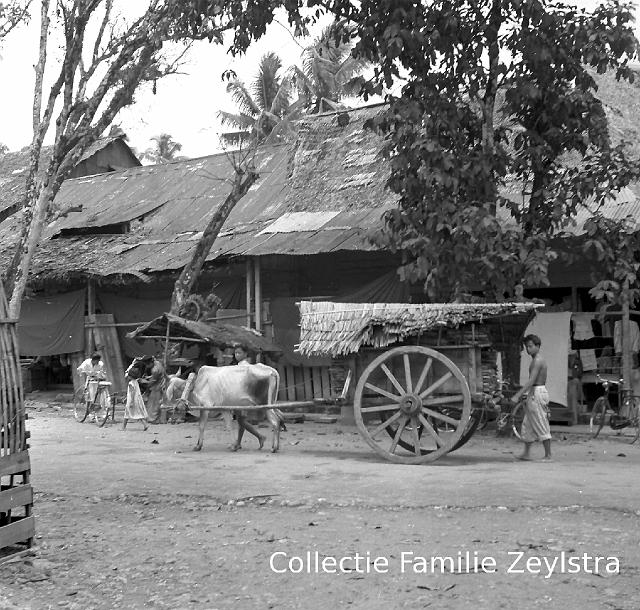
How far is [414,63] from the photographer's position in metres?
13.3

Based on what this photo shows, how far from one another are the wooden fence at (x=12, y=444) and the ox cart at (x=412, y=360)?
200 inches

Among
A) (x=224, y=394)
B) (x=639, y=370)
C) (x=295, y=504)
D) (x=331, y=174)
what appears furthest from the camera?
(x=331, y=174)

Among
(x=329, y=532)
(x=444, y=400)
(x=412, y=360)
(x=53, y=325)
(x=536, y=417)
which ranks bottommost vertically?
(x=329, y=532)

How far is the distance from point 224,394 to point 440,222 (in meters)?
3.88

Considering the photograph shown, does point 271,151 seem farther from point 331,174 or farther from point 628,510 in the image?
point 628,510

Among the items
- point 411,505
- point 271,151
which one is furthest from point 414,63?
point 271,151

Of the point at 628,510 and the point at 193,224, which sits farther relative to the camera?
the point at 193,224

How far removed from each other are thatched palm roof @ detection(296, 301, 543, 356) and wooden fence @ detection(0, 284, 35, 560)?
199 inches

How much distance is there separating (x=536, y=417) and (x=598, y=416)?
4460mm

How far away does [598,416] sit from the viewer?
14.8 m

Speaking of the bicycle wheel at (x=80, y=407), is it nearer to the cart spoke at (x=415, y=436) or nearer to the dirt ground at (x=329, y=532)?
the dirt ground at (x=329, y=532)

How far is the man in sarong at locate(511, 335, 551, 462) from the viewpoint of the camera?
35.4 feet

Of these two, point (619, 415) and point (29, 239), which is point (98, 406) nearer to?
point (29, 239)

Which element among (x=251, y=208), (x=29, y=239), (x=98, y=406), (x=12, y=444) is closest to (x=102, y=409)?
(x=98, y=406)
